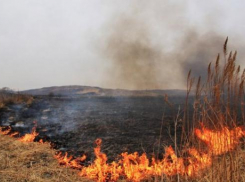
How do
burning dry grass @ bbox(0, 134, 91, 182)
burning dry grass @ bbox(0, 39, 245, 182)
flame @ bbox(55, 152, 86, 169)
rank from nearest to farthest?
1. burning dry grass @ bbox(0, 39, 245, 182)
2. burning dry grass @ bbox(0, 134, 91, 182)
3. flame @ bbox(55, 152, 86, 169)

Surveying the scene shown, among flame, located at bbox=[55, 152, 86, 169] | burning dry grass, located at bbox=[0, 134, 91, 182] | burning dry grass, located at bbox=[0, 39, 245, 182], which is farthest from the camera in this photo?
flame, located at bbox=[55, 152, 86, 169]

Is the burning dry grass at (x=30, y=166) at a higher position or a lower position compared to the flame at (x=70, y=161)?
higher

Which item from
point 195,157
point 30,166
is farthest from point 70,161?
point 195,157

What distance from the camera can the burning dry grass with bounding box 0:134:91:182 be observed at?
4660 mm

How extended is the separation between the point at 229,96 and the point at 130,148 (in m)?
4.70

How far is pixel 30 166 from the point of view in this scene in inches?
221

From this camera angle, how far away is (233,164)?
3414 mm

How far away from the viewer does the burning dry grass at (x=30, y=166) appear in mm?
4660

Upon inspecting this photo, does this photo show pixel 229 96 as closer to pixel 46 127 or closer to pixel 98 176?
pixel 98 176

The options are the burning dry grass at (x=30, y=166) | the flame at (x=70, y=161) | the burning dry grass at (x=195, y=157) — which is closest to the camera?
the burning dry grass at (x=195, y=157)

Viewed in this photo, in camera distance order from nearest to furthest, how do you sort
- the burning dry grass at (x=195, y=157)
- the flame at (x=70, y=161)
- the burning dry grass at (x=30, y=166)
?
the burning dry grass at (x=195, y=157) < the burning dry grass at (x=30, y=166) < the flame at (x=70, y=161)

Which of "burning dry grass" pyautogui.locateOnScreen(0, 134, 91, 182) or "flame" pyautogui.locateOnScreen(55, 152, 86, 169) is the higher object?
"burning dry grass" pyautogui.locateOnScreen(0, 134, 91, 182)

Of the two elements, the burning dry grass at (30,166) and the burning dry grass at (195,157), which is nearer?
the burning dry grass at (195,157)

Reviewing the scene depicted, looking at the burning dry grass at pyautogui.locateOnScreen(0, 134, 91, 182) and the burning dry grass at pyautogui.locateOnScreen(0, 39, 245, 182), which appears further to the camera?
the burning dry grass at pyautogui.locateOnScreen(0, 134, 91, 182)
